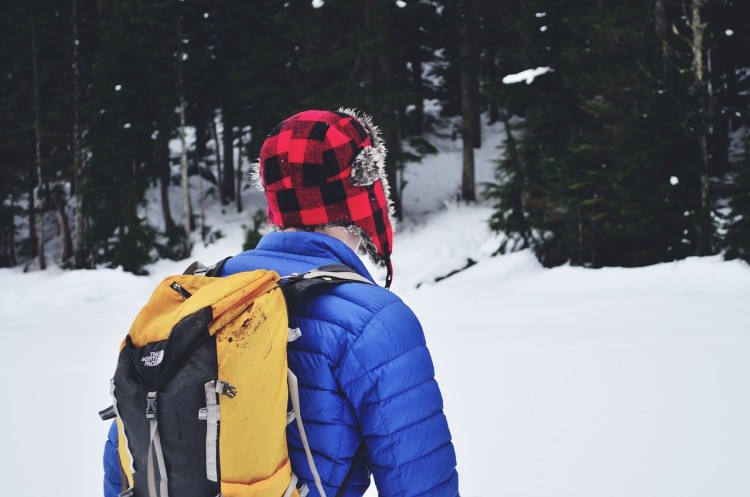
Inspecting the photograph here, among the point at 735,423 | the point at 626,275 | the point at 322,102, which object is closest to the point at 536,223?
the point at 626,275

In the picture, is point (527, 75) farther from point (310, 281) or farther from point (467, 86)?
point (310, 281)

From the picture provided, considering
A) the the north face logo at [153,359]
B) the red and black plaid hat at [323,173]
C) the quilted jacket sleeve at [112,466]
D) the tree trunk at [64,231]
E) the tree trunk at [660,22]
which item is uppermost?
the tree trunk at [660,22]

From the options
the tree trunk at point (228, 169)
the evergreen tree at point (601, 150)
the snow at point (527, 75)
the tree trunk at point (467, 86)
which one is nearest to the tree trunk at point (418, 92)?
the tree trunk at point (467, 86)

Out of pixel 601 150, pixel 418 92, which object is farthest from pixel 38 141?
pixel 601 150

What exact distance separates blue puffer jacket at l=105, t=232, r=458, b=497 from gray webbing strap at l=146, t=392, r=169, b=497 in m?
0.33

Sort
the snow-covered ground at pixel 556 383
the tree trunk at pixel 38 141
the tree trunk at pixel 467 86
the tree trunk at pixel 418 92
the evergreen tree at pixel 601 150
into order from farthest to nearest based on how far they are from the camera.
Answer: the tree trunk at pixel 38 141, the tree trunk at pixel 467 86, the tree trunk at pixel 418 92, the evergreen tree at pixel 601 150, the snow-covered ground at pixel 556 383

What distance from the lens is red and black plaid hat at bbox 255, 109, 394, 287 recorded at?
5.33ft

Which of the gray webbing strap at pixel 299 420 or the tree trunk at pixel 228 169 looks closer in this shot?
the gray webbing strap at pixel 299 420

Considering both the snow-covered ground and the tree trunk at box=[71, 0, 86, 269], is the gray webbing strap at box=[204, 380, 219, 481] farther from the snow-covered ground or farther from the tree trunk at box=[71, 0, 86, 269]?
the tree trunk at box=[71, 0, 86, 269]

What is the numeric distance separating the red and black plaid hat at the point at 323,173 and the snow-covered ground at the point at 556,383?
282 centimetres

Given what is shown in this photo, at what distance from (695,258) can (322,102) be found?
41.9ft

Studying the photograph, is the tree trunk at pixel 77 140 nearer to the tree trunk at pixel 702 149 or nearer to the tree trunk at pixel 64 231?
the tree trunk at pixel 64 231

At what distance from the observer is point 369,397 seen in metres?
1.42

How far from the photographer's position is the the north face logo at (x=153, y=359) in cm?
133
